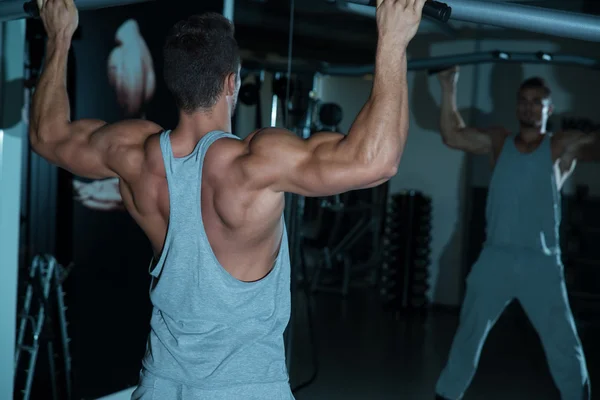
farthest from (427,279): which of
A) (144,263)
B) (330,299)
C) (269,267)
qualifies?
(269,267)

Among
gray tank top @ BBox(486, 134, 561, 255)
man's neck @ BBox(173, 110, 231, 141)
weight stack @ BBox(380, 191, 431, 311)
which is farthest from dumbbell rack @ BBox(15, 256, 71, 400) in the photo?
weight stack @ BBox(380, 191, 431, 311)

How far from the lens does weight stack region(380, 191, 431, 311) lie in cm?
696

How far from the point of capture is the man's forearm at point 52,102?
6.25 feet

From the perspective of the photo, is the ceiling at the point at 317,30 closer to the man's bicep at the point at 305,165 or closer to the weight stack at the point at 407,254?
the weight stack at the point at 407,254

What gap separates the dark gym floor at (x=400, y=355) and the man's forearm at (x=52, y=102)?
278 cm

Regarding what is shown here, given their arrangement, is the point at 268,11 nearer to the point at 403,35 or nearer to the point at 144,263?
the point at 144,263

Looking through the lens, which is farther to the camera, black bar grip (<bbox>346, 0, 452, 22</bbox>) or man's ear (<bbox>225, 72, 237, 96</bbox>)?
man's ear (<bbox>225, 72, 237, 96</bbox>)

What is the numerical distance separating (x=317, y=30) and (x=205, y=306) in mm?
5340

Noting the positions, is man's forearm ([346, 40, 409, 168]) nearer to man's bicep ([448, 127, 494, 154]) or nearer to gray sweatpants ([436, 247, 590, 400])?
gray sweatpants ([436, 247, 590, 400])

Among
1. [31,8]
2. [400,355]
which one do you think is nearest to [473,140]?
[400,355]

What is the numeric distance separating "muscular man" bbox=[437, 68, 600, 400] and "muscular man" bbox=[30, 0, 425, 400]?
2.15 m

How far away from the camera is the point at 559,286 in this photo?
3588 millimetres

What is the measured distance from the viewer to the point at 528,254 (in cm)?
368

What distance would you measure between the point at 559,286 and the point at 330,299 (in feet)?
12.4
